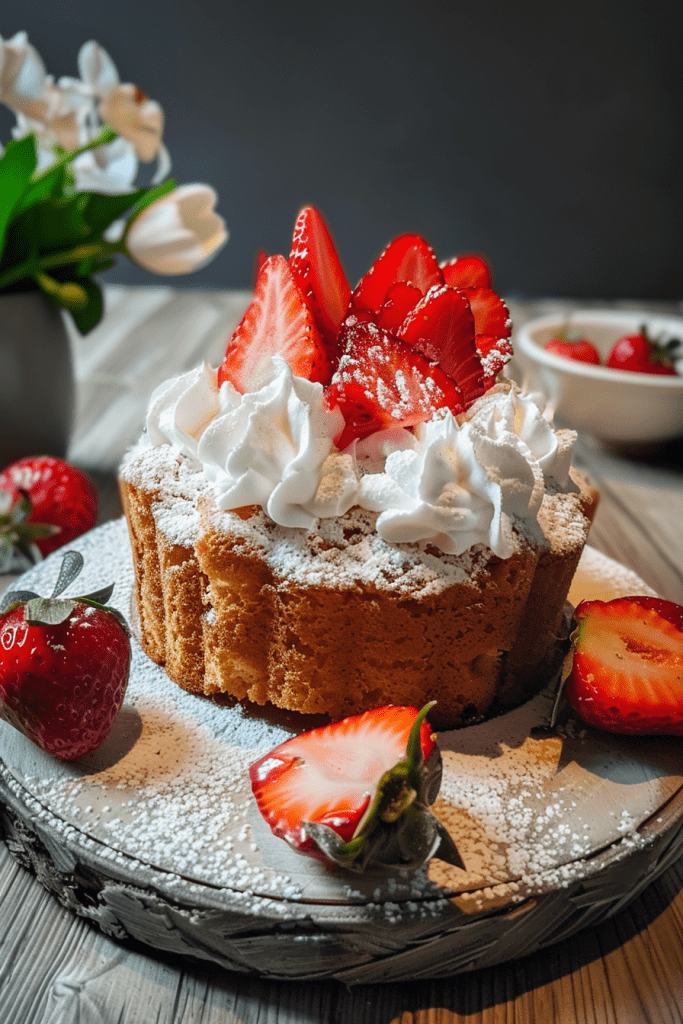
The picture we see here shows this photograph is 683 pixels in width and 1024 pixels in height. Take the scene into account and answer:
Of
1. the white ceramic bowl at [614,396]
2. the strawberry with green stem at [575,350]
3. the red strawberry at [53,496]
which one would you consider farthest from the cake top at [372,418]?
the strawberry with green stem at [575,350]

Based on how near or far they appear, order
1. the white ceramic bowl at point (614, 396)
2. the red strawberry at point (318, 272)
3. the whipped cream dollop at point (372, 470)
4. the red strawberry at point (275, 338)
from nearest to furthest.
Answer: the whipped cream dollop at point (372, 470)
the red strawberry at point (275, 338)
the red strawberry at point (318, 272)
the white ceramic bowl at point (614, 396)

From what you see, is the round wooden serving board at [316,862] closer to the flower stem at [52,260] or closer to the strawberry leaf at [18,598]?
the strawberry leaf at [18,598]

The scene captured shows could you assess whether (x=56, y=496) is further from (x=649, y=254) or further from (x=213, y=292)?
(x=649, y=254)

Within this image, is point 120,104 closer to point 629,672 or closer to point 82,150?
point 82,150

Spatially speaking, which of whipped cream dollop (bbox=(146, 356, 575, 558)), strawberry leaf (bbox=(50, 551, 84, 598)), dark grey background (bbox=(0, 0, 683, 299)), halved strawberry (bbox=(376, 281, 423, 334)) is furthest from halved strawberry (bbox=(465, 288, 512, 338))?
dark grey background (bbox=(0, 0, 683, 299))

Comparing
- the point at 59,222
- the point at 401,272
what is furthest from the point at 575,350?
the point at 59,222

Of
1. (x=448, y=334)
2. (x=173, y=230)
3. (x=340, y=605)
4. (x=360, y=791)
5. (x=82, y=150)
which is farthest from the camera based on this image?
(x=173, y=230)

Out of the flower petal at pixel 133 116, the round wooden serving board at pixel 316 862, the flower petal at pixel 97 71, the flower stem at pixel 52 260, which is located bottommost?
the round wooden serving board at pixel 316 862

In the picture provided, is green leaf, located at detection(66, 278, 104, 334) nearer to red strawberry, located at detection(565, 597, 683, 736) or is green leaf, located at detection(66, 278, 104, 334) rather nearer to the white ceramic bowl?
the white ceramic bowl
